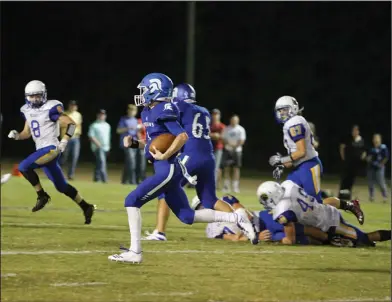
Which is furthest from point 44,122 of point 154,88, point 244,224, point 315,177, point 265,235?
point 154,88

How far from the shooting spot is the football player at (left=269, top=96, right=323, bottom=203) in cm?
979

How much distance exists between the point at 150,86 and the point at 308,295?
1979 millimetres

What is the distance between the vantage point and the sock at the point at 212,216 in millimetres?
8211

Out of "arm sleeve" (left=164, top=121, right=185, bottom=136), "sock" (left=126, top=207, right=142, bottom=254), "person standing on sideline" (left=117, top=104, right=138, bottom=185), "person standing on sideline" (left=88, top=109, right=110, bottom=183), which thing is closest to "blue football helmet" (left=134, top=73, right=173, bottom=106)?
"arm sleeve" (left=164, top=121, right=185, bottom=136)

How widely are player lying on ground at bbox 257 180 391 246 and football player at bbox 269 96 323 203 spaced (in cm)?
15

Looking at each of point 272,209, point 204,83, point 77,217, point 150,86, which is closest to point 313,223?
point 272,209

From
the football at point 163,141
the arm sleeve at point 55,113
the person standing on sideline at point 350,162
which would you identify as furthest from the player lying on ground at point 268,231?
the person standing on sideline at point 350,162

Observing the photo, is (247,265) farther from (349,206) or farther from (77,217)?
(77,217)

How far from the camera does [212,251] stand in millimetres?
9172

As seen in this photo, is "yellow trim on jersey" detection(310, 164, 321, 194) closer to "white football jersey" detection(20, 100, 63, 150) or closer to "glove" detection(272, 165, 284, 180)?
"glove" detection(272, 165, 284, 180)

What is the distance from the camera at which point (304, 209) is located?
31.7 feet

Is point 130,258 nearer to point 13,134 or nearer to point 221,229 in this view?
point 221,229

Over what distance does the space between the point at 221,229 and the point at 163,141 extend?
9.66 ft

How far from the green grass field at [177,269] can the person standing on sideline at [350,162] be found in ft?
A: 18.0
